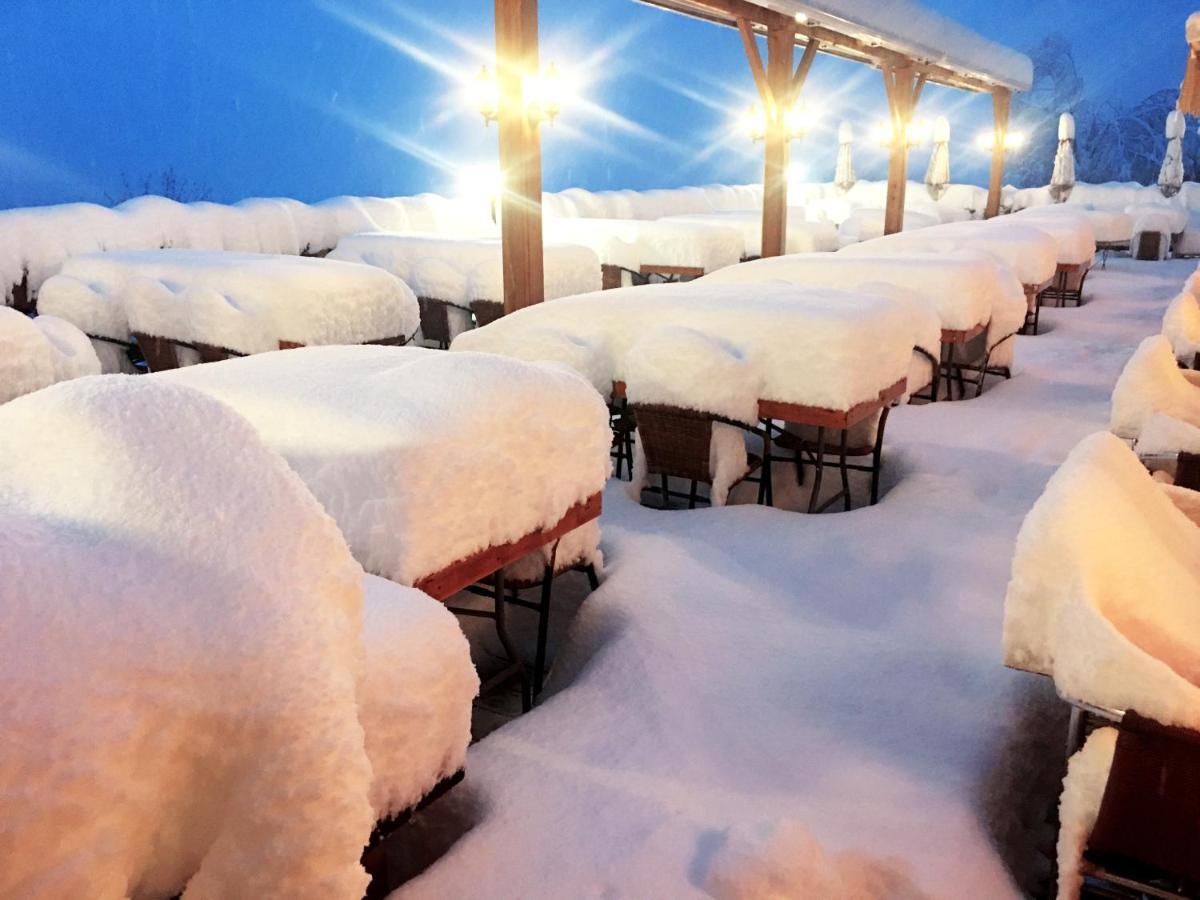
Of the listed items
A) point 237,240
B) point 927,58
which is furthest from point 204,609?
point 927,58

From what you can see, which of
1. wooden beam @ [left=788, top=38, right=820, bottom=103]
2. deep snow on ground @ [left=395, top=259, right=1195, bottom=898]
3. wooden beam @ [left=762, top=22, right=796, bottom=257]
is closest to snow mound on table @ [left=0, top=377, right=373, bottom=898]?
deep snow on ground @ [left=395, top=259, right=1195, bottom=898]

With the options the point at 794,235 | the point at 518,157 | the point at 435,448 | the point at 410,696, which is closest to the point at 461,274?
the point at 518,157

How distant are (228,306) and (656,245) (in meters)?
6.80

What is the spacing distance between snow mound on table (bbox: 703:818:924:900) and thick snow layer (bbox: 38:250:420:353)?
18.2 ft

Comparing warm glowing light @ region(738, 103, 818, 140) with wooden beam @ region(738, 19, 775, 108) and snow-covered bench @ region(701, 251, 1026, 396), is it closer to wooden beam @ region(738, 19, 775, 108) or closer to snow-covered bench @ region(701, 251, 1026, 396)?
wooden beam @ region(738, 19, 775, 108)

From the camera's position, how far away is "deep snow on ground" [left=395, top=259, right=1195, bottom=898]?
236 centimetres

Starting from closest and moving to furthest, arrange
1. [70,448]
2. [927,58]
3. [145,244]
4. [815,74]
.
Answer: [70,448]
[145,244]
[927,58]
[815,74]

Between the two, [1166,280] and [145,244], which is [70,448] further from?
[1166,280]

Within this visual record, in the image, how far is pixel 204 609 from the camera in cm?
125

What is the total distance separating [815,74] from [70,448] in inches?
1452

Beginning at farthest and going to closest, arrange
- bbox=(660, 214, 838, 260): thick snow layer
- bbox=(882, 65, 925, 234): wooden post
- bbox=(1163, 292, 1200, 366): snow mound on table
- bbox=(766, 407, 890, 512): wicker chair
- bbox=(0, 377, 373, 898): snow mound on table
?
bbox=(660, 214, 838, 260): thick snow layer → bbox=(882, 65, 925, 234): wooden post → bbox=(766, 407, 890, 512): wicker chair → bbox=(1163, 292, 1200, 366): snow mound on table → bbox=(0, 377, 373, 898): snow mound on table

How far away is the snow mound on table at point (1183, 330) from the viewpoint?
5.38m

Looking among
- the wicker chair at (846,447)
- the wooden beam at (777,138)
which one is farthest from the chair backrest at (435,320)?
the wicker chair at (846,447)

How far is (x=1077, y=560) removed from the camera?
222cm
